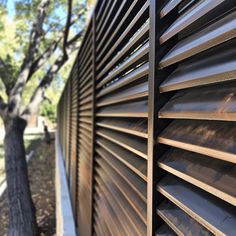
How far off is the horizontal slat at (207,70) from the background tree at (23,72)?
443 cm

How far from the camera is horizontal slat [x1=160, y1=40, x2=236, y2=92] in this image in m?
0.73

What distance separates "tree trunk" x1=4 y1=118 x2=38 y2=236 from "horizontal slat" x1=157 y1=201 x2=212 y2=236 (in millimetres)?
4254

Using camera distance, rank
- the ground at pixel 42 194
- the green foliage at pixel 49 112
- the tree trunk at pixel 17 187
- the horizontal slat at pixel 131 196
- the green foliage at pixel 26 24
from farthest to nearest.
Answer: the green foliage at pixel 49 112 < the green foliage at pixel 26 24 < the ground at pixel 42 194 < the tree trunk at pixel 17 187 < the horizontal slat at pixel 131 196

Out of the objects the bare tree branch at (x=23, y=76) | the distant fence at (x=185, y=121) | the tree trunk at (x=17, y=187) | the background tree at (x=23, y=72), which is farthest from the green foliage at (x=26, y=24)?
the distant fence at (x=185, y=121)

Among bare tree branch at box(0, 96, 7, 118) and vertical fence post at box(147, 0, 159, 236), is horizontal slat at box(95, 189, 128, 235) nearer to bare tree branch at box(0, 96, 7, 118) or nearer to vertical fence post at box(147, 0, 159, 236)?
vertical fence post at box(147, 0, 159, 236)

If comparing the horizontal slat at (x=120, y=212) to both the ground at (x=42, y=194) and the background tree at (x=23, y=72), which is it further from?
the ground at (x=42, y=194)

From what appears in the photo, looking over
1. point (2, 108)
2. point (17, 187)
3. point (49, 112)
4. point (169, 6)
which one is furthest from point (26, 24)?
point (49, 112)

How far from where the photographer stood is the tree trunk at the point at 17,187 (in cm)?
518

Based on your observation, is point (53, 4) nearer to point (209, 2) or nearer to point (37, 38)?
point (37, 38)

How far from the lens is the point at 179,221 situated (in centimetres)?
95

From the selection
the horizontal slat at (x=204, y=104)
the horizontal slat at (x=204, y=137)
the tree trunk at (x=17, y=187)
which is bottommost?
the tree trunk at (x=17, y=187)

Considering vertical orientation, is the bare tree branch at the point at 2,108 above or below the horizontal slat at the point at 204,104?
above

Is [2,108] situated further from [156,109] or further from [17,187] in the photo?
[156,109]

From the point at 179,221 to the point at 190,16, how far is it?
51 centimetres
